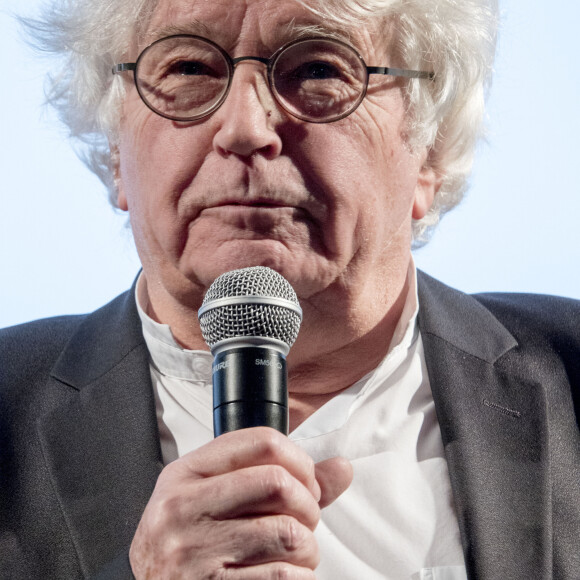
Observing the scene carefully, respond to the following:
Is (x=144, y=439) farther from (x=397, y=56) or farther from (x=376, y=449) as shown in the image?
(x=397, y=56)

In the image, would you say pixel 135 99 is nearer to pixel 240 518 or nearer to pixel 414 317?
pixel 414 317

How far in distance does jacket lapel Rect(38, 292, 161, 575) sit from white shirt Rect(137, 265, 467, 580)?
0.11 metres

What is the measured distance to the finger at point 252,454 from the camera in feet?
4.00

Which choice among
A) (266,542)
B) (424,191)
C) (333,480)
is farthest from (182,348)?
(266,542)

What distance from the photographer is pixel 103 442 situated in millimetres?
1983

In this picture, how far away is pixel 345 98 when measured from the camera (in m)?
2.04

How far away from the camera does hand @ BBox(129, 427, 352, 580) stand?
1214mm

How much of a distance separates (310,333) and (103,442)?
0.56m

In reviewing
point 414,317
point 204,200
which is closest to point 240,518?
point 204,200

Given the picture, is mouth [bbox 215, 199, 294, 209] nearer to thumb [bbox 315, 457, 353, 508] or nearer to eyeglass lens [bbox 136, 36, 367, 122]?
eyeglass lens [bbox 136, 36, 367, 122]

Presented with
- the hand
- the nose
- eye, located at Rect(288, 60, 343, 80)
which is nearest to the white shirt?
the nose

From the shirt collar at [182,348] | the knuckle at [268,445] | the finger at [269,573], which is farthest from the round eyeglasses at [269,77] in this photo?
the finger at [269,573]

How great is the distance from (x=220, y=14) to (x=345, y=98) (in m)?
0.35

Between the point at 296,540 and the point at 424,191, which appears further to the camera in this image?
the point at 424,191
